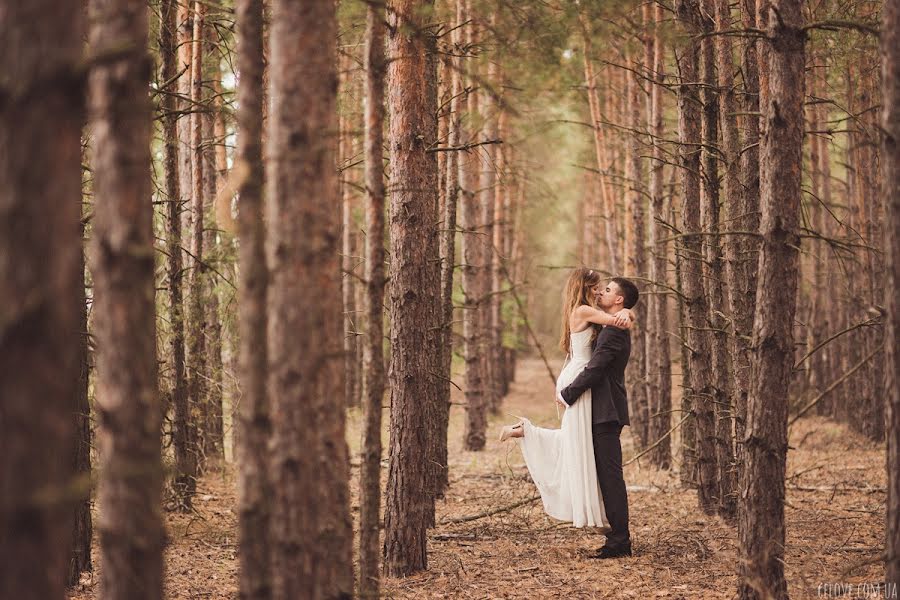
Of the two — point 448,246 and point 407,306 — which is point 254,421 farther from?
point 448,246

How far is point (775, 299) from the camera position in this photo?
171 inches

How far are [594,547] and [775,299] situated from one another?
132 inches

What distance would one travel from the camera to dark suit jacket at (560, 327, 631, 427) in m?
6.63

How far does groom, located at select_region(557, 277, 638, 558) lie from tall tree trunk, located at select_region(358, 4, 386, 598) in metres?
2.90

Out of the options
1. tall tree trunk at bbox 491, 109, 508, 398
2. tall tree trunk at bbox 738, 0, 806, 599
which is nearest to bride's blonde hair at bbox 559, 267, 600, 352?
tall tree trunk at bbox 738, 0, 806, 599

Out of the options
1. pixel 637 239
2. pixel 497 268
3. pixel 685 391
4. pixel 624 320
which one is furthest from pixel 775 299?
pixel 497 268

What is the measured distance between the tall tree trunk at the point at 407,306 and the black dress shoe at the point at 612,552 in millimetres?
1408

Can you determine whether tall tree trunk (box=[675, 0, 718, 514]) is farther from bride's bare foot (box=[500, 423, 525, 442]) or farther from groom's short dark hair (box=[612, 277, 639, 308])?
bride's bare foot (box=[500, 423, 525, 442])

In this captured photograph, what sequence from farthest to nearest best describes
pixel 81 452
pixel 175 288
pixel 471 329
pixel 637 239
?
pixel 471 329 < pixel 637 239 < pixel 175 288 < pixel 81 452

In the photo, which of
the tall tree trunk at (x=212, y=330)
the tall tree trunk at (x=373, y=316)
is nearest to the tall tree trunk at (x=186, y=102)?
the tall tree trunk at (x=212, y=330)

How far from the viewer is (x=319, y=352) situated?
10.9 ft

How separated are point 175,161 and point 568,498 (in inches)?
196

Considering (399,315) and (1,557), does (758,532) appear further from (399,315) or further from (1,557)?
(1,557)

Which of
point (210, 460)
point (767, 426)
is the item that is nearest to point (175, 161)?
point (210, 460)
